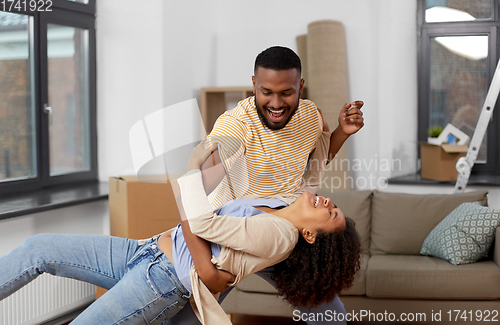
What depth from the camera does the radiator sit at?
253cm

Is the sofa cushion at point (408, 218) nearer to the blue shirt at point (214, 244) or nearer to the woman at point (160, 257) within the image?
the woman at point (160, 257)

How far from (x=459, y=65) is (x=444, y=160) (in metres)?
0.81

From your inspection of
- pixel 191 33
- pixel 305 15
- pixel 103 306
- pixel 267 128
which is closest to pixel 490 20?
pixel 305 15

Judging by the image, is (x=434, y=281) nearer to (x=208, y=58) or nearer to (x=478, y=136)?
(x=478, y=136)

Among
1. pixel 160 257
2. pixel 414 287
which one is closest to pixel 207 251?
pixel 160 257

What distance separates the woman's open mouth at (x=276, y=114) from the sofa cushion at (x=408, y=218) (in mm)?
1687

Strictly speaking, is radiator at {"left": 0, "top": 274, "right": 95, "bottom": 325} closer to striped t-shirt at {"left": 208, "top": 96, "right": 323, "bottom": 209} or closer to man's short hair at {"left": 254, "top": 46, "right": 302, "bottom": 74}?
striped t-shirt at {"left": 208, "top": 96, "right": 323, "bottom": 209}

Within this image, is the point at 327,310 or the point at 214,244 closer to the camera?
the point at 214,244

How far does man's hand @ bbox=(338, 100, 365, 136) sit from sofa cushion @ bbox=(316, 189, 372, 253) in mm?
1413

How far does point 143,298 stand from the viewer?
1466 millimetres

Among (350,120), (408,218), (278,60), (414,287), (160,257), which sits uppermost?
(278,60)

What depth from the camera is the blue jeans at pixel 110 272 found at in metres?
1.45

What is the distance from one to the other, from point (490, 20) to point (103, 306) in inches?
132

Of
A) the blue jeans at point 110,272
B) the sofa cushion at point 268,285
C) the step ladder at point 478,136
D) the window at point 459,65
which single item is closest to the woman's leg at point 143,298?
the blue jeans at point 110,272
